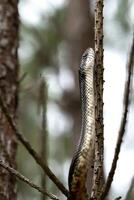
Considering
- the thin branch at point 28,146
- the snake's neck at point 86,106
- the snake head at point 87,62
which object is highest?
the snake head at point 87,62

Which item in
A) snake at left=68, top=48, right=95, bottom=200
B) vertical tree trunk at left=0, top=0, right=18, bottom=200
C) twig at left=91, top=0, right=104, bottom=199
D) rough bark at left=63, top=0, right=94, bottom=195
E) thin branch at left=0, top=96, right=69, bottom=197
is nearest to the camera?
thin branch at left=0, top=96, right=69, bottom=197

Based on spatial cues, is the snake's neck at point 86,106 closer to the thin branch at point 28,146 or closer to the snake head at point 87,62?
the snake head at point 87,62

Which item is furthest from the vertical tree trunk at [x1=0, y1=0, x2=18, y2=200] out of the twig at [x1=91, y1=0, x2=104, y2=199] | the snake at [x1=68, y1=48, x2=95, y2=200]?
the twig at [x1=91, y1=0, x2=104, y2=199]

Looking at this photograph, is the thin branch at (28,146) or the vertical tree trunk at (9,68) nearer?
the thin branch at (28,146)

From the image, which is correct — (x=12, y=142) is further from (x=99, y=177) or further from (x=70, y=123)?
(x=70, y=123)

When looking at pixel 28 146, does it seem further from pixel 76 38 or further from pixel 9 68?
pixel 76 38

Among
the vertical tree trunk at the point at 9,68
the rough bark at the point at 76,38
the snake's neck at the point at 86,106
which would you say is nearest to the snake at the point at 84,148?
the snake's neck at the point at 86,106

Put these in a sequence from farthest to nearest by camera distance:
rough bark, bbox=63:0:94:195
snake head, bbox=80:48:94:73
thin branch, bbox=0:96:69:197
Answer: rough bark, bbox=63:0:94:195 < snake head, bbox=80:48:94:73 < thin branch, bbox=0:96:69:197

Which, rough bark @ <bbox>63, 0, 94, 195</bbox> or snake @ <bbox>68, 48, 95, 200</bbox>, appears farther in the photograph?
rough bark @ <bbox>63, 0, 94, 195</bbox>

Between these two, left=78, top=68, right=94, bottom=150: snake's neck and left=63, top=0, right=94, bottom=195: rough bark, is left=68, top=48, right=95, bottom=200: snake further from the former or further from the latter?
left=63, top=0, right=94, bottom=195: rough bark

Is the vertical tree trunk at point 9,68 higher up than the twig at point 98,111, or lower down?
higher up
